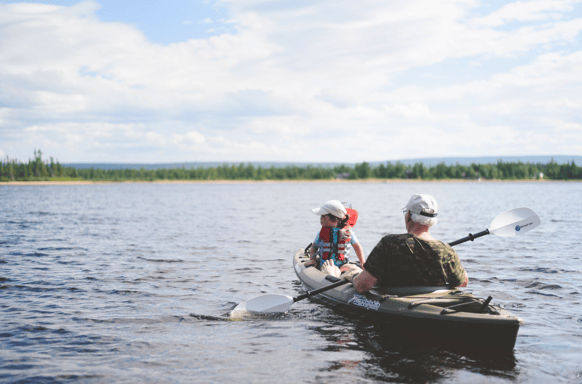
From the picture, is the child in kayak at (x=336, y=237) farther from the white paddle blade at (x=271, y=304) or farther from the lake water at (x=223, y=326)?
the white paddle blade at (x=271, y=304)

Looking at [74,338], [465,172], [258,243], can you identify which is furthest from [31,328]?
[465,172]

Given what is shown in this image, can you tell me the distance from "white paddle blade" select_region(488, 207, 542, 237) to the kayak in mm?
2705

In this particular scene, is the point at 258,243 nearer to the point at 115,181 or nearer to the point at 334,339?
the point at 334,339

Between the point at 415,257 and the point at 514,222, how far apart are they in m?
3.71

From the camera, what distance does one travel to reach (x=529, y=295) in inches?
417

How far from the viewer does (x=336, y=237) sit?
9672mm

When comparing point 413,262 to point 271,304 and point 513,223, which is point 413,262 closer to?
point 271,304

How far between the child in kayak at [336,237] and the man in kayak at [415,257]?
90.0 inches

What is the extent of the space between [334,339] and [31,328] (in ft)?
16.9

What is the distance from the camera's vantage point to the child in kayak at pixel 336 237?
930 centimetres

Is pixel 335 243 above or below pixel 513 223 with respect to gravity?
below

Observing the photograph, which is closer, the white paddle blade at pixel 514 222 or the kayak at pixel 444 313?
the kayak at pixel 444 313

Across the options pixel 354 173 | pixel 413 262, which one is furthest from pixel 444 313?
pixel 354 173

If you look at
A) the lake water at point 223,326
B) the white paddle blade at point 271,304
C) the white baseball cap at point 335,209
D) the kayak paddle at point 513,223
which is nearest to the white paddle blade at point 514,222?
the kayak paddle at point 513,223
